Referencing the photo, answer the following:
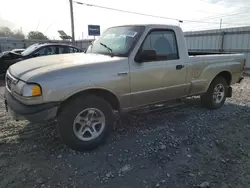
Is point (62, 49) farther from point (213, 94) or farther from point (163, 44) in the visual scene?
point (213, 94)

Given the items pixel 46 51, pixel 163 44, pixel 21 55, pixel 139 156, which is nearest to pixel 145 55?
pixel 163 44

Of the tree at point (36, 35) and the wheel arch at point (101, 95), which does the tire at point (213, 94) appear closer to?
the wheel arch at point (101, 95)

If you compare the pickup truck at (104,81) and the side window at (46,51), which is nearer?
the pickup truck at (104,81)

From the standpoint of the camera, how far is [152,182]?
101 inches

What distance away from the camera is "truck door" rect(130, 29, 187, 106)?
3.54 m

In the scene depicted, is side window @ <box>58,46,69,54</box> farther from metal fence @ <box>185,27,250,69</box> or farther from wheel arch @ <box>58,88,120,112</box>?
metal fence @ <box>185,27,250,69</box>

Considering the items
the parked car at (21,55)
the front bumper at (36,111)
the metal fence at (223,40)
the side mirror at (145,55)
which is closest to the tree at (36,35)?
the metal fence at (223,40)

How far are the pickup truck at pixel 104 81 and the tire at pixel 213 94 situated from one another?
567mm

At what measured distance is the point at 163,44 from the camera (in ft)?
13.0

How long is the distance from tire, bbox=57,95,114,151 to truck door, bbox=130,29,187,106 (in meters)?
0.62

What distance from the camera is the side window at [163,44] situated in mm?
3724

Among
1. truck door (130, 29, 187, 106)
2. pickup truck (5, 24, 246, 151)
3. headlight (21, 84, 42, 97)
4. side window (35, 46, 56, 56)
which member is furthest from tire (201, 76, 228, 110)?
side window (35, 46, 56, 56)

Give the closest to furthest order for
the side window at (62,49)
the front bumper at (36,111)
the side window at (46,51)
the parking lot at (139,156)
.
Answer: the parking lot at (139,156) < the front bumper at (36,111) < the side window at (46,51) < the side window at (62,49)

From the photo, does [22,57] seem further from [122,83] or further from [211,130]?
[211,130]
